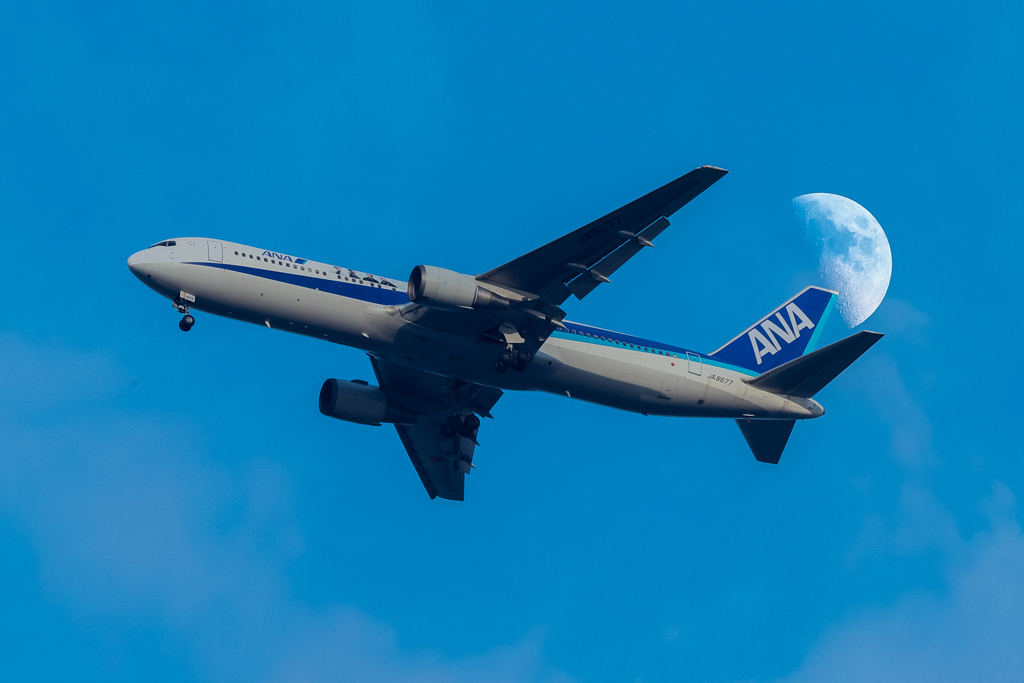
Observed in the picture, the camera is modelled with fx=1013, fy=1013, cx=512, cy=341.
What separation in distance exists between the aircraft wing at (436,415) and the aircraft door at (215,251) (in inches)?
388

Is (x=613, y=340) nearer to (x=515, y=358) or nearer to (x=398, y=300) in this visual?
(x=515, y=358)

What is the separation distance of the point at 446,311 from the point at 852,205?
28517 mm

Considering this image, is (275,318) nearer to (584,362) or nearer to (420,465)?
(584,362)

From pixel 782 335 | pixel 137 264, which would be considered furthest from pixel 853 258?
pixel 137 264

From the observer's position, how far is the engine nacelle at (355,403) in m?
43.1

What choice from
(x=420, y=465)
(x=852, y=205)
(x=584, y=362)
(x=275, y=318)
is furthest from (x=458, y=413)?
(x=852, y=205)

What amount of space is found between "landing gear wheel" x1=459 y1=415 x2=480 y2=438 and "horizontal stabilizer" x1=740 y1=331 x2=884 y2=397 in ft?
38.7

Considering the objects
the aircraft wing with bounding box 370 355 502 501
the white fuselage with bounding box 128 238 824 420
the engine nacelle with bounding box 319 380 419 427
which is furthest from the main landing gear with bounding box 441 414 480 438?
the white fuselage with bounding box 128 238 824 420

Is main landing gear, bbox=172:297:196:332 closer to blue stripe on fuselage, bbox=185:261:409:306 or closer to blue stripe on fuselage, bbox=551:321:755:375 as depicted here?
blue stripe on fuselage, bbox=185:261:409:306

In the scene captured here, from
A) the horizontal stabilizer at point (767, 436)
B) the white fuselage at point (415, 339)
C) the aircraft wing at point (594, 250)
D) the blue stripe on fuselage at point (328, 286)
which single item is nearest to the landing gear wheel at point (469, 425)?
the white fuselage at point (415, 339)

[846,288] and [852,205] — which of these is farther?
[852,205]

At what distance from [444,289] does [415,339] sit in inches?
114

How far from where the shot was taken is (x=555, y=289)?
36188 millimetres

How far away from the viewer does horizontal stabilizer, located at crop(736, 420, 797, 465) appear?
42.7m
